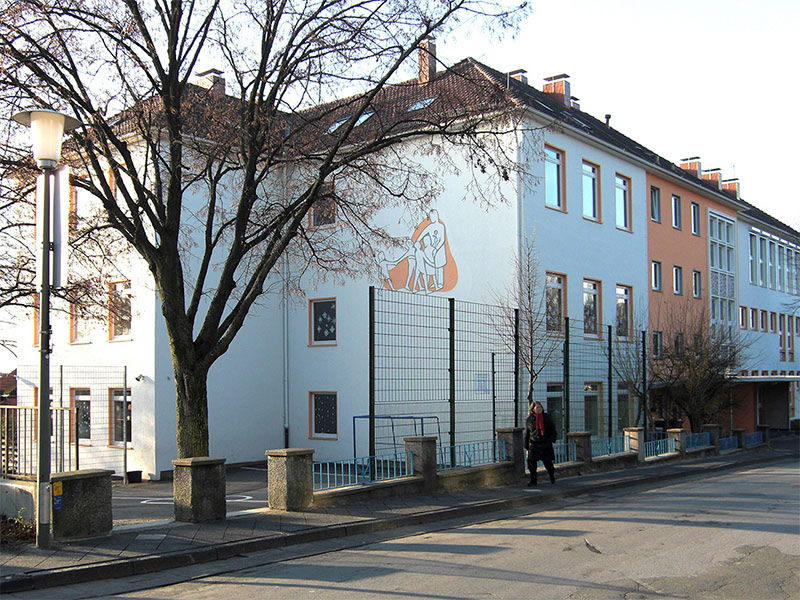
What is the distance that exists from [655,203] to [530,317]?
12.6 m

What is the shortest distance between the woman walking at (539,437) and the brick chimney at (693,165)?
29.8m

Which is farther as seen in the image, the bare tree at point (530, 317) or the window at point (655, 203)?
the window at point (655, 203)

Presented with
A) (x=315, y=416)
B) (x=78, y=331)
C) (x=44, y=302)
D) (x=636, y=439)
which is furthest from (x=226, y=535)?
(x=78, y=331)

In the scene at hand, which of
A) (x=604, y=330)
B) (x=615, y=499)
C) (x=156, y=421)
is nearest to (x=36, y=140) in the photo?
(x=615, y=499)

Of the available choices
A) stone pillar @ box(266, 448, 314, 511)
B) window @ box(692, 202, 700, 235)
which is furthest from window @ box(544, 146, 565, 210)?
stone pillar @ box(266, 448, 314, 511)

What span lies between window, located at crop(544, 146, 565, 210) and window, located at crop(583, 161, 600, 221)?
5.40 ft

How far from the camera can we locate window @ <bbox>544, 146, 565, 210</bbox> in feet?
83.3

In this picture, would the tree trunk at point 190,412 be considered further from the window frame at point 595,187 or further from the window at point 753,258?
the window at point 753,258

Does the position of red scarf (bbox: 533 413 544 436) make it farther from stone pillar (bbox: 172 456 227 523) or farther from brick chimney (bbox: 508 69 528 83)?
brick chimney (bbox: 508 69 528 83)

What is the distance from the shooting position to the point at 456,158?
2566cm

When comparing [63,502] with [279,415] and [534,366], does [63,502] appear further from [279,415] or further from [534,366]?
[279,415]

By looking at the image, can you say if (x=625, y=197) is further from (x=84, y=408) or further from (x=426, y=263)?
(x=84, y=408)

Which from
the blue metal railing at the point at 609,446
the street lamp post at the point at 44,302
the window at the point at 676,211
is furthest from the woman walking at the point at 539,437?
the window at the point at 676,211

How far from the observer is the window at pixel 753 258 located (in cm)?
4240
